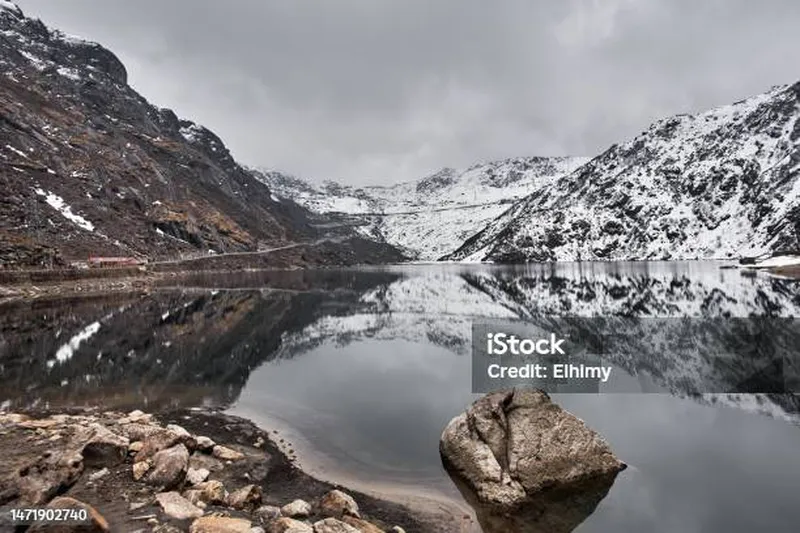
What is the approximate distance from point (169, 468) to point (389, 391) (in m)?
19.9

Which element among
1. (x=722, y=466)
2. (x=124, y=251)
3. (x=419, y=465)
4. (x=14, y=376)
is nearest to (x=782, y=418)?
(x=722, y=466)

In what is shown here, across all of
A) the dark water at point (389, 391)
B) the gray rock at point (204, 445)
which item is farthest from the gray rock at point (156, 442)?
the dark water at point (389, 391)

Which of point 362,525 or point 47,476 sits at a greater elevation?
point 47,476

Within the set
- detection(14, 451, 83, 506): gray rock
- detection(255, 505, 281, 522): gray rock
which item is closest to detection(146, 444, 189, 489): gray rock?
detection(14, 451, 83, 506): gray rock

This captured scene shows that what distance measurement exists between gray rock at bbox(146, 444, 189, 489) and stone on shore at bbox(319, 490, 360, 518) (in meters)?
4.65

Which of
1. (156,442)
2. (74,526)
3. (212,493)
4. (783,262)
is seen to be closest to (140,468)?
(156,442)

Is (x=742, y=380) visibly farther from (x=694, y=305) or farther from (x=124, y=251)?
(x=124, y=251)

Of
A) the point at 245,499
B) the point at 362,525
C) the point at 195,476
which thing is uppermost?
the point at 195,476

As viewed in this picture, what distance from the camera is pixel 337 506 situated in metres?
16.8

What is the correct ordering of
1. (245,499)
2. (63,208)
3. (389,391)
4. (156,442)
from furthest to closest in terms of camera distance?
(63,208)
(389,391)
(156,442)
(245,499)

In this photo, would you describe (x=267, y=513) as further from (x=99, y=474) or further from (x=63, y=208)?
(x=63, y=208)

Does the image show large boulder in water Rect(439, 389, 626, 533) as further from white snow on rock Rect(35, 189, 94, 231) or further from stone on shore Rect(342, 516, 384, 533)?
white snow on rock Rect(35, 189, 94, 231)

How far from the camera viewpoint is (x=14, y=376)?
3788cm

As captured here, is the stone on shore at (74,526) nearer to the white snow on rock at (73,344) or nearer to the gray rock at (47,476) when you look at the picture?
the gray rock at (47,476)
